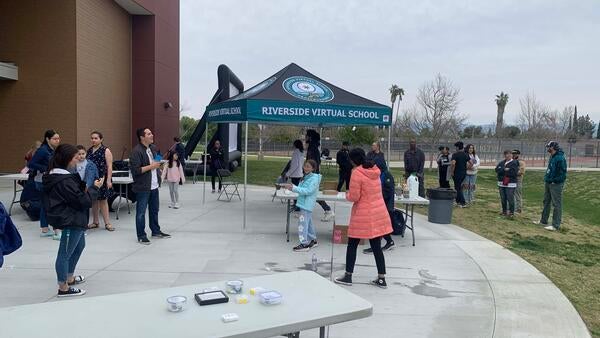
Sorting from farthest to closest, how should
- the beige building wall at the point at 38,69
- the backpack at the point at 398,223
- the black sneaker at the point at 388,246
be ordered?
the beige building wall at the point at 38,69, the backpack at the point at 398,223, the black sneaker at the point at 388,246

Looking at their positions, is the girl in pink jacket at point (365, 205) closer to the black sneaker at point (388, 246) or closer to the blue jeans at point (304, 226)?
the blue jeans at point (304, 226)

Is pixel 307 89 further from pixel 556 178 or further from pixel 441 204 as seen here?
pixel 556 178

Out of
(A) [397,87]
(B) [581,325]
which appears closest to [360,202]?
(B) [581,325]

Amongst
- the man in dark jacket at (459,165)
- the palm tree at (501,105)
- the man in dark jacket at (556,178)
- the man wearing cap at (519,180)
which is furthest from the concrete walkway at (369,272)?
the palm tree at (501,105)

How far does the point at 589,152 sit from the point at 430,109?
23856 millimetres

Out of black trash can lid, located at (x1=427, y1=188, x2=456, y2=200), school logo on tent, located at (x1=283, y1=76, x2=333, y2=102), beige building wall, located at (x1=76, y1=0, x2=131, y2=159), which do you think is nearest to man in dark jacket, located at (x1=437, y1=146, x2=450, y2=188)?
black trash can lid, located at (x1=427, y1=188, x2=456, y2=200)

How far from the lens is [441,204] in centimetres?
995

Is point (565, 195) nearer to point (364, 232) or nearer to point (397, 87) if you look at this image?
point (364, 232)

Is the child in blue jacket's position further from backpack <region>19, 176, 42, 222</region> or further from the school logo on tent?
backpack <region>19, 176, 42, 222</region>

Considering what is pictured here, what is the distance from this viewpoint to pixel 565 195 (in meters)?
17.2

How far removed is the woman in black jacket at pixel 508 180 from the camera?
36.6 ft

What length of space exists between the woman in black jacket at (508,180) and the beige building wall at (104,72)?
13.2 m

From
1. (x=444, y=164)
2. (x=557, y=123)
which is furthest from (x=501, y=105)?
(x=444, y=164)

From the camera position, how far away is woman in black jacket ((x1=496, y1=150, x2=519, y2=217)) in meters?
11.2
